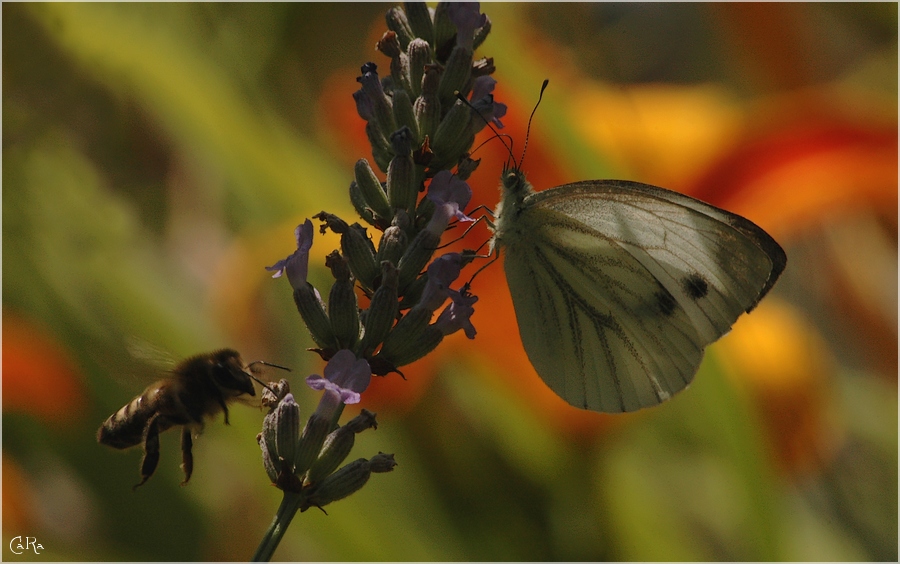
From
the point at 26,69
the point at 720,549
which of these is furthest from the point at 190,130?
the point at 720,549

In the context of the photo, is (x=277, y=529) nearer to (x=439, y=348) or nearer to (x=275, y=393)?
(x=275, y=393)

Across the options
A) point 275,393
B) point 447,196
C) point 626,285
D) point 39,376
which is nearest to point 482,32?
point 447,196

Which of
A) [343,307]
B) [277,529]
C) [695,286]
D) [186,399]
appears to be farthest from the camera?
[695,286]

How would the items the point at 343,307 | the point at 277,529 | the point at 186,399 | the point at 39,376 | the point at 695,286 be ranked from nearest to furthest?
the point at 277,529 → the point at 343,307 → the point at 186,399 → the point at 695,286 → the point at 39,376

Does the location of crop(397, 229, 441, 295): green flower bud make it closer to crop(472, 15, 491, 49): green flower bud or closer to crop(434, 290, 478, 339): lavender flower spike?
crop(434, 290, 478, 339): lavender flower spike

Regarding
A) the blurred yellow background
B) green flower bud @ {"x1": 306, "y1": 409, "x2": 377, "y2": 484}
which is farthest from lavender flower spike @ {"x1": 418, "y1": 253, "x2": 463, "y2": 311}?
the blurred yellow background

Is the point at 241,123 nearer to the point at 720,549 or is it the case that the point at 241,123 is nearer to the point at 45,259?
the point at 45,259

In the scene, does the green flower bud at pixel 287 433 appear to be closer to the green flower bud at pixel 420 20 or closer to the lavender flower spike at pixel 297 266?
the lavender flower spike at pixel 297 266

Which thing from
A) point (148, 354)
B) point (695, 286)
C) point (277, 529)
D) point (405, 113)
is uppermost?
point (405, 113)
